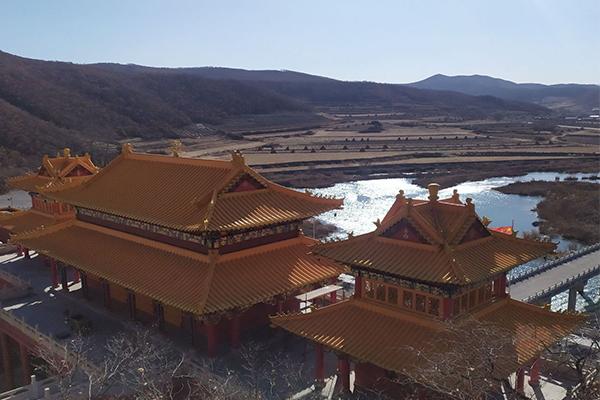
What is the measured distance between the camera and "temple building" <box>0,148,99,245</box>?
1372 inches

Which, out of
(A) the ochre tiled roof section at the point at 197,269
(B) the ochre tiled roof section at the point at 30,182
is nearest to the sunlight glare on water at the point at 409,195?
(B) the ochre tiled roof section at the point at 30,182

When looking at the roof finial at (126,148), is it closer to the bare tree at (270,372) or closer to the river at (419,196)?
the bare tree at (270,372)

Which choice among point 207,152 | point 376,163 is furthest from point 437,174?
point 207,152

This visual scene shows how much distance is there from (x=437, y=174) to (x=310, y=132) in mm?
91460

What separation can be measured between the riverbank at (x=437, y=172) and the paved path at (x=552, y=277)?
42.7m

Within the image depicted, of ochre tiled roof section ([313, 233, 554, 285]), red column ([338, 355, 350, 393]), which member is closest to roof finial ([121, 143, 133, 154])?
ochre tiled roof section ([313, 233, 554, 285])

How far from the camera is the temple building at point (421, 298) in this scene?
1744cm

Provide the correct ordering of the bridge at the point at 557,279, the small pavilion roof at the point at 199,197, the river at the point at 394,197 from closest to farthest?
the small pavilion roof at the point at 199,197 → the bridge at the point at 557,279 → the river at the point at 394,197

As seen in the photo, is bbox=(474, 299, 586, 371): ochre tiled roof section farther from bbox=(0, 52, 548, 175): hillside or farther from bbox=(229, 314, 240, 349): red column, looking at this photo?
bbox=(0, 52, 548, 175): hillside

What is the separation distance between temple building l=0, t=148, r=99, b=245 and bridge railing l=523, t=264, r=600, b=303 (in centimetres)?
2774

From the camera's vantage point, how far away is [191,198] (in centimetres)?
2350

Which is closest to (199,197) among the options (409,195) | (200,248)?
(200,248)

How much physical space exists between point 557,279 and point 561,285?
1827mm

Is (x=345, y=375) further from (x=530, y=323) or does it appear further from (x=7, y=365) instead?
(x=7, y=365)
